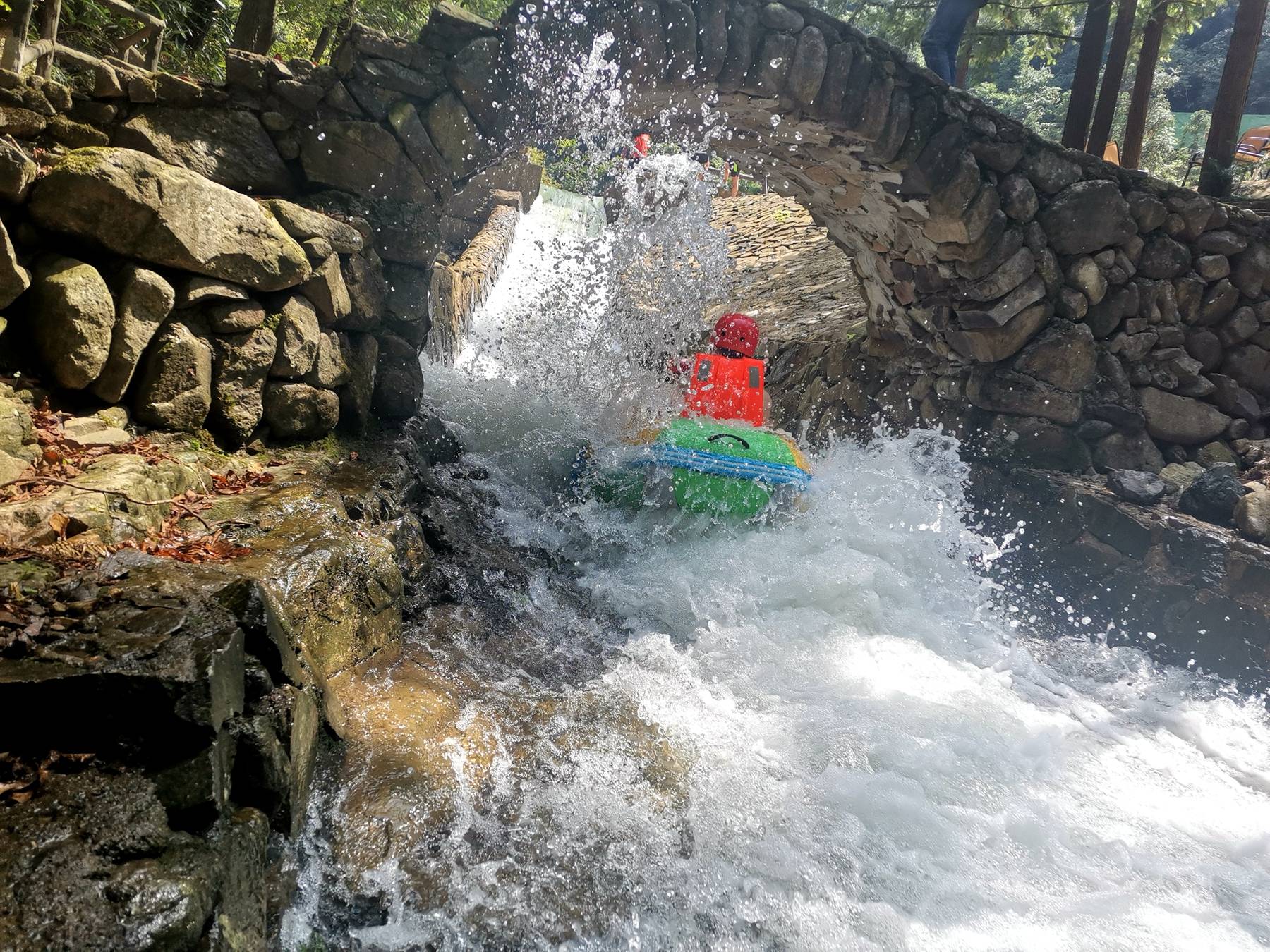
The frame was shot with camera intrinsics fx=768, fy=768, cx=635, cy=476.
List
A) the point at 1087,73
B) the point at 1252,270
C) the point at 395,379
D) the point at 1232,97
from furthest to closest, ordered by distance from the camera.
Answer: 1. the point at 1087,73
2. the point at 1232,97
3. the point at 1252,270
4. the point at 395,379

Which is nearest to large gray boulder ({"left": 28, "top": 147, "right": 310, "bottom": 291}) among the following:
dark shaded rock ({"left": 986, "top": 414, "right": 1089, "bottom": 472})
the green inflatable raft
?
the green inflatable raft

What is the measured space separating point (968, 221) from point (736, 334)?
6.84 feet

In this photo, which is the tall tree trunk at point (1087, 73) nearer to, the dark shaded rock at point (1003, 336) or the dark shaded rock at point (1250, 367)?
the dark shaded rock at point (1003, 336)

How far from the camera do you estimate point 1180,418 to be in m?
6.58

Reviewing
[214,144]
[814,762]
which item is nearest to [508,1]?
[214,144]

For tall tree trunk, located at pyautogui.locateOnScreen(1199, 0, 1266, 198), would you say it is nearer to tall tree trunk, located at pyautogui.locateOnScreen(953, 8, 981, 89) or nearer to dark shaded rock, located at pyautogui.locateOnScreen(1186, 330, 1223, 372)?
dark shaded rock, located at pyautogui.locateOnScreen(1186, 330, 1223, 372)

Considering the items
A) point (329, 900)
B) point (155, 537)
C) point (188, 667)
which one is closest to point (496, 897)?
point (329, 900)

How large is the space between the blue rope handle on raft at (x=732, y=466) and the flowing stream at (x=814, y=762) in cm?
32

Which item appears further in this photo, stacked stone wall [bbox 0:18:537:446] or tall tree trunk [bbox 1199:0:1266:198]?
tall tree trunk [bbox 1199:0:1266:198]

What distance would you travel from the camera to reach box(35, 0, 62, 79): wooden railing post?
12.0ft

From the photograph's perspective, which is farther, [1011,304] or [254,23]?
[254,23]

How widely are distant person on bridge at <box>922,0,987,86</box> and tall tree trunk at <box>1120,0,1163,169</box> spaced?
6.82 feet

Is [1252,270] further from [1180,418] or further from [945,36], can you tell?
[945,36]

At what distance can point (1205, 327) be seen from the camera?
6645 mm
